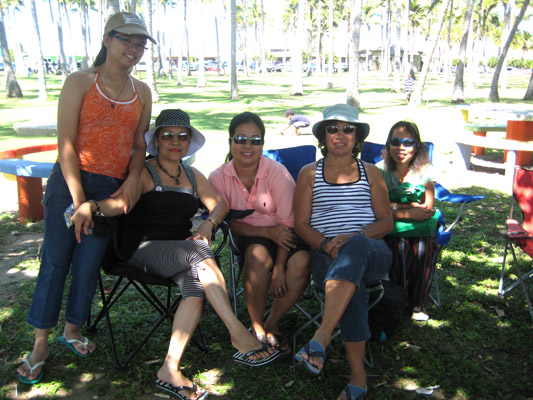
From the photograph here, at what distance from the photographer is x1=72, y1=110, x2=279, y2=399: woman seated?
2826 mm

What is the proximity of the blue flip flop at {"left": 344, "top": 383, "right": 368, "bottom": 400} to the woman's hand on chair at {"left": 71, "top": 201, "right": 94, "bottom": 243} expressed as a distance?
166 cm

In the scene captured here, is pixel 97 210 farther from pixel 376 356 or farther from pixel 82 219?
pixel 376 356

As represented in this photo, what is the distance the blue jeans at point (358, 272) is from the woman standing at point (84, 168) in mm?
1264

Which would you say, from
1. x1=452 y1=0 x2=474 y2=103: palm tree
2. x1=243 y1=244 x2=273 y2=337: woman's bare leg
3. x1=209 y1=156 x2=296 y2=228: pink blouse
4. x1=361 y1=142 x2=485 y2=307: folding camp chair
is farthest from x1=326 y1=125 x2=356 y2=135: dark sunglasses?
x1=452 y1=0 x2=474 y2=103: palm tree

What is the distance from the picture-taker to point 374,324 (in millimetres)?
3314

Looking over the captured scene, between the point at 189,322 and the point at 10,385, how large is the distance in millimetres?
1099

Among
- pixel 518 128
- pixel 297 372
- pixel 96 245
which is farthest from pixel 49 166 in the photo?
pixel 518 128

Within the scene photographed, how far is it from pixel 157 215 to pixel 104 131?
24.1 inches

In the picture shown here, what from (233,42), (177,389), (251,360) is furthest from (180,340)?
(233,42)

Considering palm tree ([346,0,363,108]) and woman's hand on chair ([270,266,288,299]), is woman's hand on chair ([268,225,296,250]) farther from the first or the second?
palm tree ([346,0,363,108])

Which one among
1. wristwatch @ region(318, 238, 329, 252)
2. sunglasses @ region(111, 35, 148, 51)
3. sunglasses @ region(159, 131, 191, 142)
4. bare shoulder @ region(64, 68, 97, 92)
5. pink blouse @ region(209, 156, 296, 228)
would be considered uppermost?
sunglasses @ region(111, 35, 148, 51)

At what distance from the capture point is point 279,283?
3188mm

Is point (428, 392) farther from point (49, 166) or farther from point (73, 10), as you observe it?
point (73, 10)

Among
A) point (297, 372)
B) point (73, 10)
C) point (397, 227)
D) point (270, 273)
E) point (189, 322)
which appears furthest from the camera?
point (73, 10)
